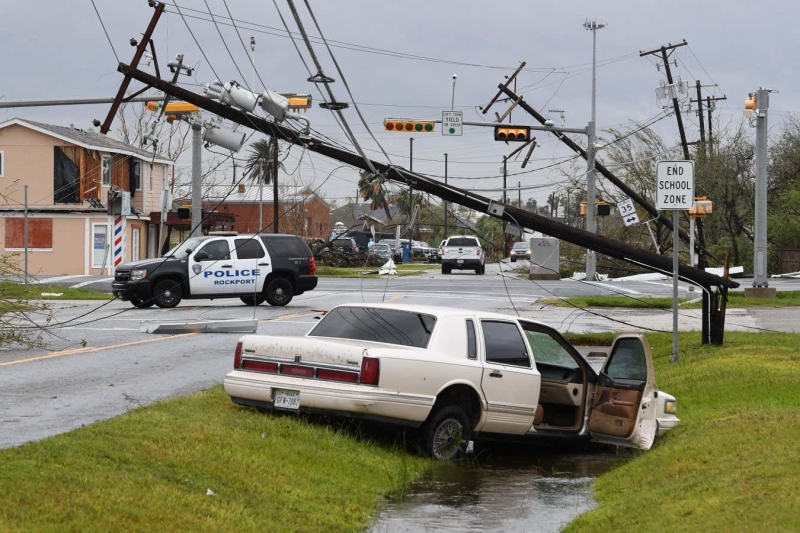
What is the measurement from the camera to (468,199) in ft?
53.1

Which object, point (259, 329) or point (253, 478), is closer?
point (253, 478)

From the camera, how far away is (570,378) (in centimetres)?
1141

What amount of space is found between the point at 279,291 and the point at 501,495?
20.3 meters

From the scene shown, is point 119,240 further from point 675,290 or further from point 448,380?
point 448,380

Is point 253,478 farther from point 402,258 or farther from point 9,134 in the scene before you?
point 402,258

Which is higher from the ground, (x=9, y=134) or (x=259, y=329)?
(x=9, y=134)

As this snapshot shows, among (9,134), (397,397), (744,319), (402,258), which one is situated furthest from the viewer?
(402,258)

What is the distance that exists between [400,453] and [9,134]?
48.4 metres

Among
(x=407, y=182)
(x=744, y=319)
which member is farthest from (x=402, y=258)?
(x=407, y=182)

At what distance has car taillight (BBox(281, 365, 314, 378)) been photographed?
10039 millimetres

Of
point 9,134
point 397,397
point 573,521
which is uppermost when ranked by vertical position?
point 9,134

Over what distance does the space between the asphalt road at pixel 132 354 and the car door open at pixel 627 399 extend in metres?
4.76

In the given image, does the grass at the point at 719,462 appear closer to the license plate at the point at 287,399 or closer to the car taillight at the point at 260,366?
the license plate at the point at 287,399

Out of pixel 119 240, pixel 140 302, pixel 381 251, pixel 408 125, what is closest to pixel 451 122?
pixel 408 125
